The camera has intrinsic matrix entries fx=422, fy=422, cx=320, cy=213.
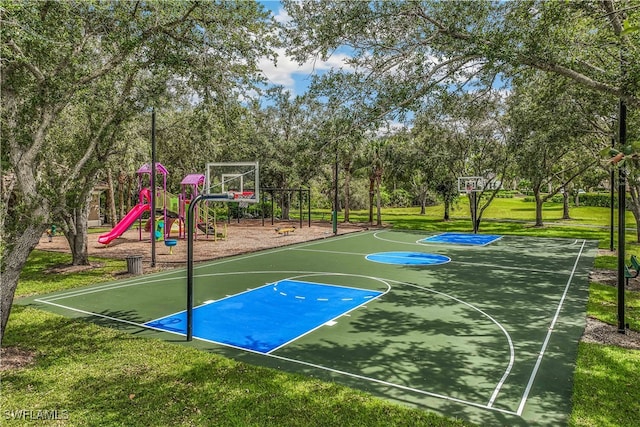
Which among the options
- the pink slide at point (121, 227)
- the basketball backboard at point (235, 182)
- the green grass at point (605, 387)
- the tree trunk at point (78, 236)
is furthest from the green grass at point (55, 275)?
the green grass at point (605, 387)

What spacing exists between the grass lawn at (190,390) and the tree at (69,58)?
1461mm

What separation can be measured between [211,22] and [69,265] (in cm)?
1122

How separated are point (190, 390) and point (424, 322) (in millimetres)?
5173

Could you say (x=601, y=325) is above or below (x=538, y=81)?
below

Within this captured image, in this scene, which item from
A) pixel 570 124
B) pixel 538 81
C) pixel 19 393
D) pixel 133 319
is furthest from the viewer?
pixel 570 124

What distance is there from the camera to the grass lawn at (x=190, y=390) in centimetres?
525

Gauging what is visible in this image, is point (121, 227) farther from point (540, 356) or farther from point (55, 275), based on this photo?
point (540, 356)

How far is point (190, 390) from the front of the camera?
5980mm

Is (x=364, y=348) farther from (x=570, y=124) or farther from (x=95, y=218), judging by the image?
(x=95, y=218)

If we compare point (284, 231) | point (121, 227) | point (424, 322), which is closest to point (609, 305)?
point (424, 322)

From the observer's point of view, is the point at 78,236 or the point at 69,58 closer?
the point at 69,58

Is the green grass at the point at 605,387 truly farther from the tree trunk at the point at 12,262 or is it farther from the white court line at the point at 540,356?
the tree trunk at the point at 12,262

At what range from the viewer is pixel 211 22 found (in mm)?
8484

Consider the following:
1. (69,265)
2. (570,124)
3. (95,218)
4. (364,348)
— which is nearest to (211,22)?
(364,348)
